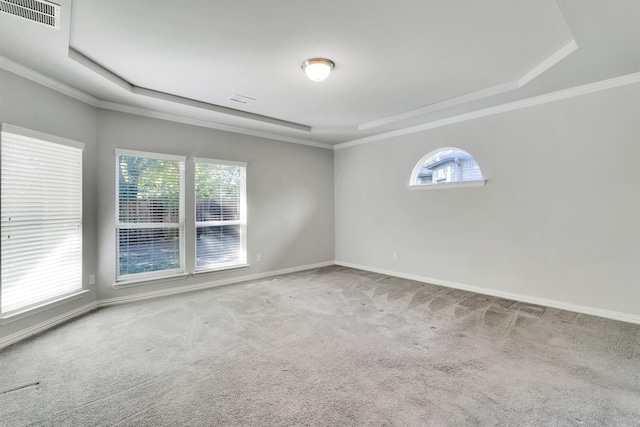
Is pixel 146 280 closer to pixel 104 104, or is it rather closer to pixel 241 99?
pixel 104 104

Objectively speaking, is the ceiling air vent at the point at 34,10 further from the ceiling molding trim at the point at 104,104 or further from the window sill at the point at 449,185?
the window sill at the point at 449,185

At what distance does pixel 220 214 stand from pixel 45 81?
253 centimetres

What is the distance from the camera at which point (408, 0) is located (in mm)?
2008

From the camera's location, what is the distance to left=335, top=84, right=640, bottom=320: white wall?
3160 millimetres

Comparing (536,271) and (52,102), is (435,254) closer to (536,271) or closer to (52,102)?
(536,271)

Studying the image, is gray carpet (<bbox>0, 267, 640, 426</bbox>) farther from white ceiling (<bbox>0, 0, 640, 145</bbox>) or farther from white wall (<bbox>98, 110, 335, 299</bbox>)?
white ceiling (<bbox>0, 0, 640, 145</bbox>)

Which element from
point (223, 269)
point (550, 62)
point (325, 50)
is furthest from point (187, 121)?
point (550, 62)

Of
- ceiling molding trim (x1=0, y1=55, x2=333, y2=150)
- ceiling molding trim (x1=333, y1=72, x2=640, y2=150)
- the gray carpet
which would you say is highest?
ceiling molding trim (x1=0, y1=55, x2=333, y2=150)

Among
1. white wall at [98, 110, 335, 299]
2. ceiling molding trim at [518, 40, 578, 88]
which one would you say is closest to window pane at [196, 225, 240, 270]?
white wall at [98, 110, 335, 299]

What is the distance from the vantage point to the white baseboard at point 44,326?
2698 millimetres

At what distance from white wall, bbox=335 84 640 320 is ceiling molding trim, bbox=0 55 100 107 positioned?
442 centimetres

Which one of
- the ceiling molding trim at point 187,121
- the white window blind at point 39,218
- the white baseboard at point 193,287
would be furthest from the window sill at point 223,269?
the ceiling molding trim at point 187,121

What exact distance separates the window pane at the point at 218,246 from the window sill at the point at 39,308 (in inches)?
57.7

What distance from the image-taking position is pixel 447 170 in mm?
4688
